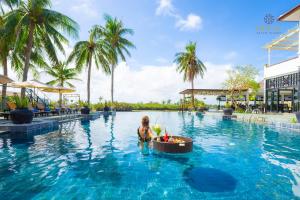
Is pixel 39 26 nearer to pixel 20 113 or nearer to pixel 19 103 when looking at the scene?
pixel 19 103

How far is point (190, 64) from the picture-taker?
3762 centimetres

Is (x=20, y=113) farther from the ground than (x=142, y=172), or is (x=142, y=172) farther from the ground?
(x=20, y=113)

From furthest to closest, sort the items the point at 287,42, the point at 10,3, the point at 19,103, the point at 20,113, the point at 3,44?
the point at 287,42 → the point at 3,44 → the point at 10,3 → the point at 19,103 → the point at 20,113

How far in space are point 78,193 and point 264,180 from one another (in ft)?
14.4

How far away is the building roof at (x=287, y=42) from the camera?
2018 centimetres

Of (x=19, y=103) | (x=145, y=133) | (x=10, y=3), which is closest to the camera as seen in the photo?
(x=145, y=133)

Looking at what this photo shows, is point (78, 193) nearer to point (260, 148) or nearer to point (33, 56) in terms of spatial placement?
point (260, 148)

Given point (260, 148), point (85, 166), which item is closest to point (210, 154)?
point (260, 148)

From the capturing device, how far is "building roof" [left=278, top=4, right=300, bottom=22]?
667 inches

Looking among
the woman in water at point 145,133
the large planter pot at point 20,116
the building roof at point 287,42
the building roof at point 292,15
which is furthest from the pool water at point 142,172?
the building roof at point 287,42

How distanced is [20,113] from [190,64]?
31079 millimetres

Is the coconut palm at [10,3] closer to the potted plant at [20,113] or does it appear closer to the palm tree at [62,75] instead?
the potted plant at [20,113]

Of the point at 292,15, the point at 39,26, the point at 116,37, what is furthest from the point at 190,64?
the point at 39,26

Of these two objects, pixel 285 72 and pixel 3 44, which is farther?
pixel 285 72
